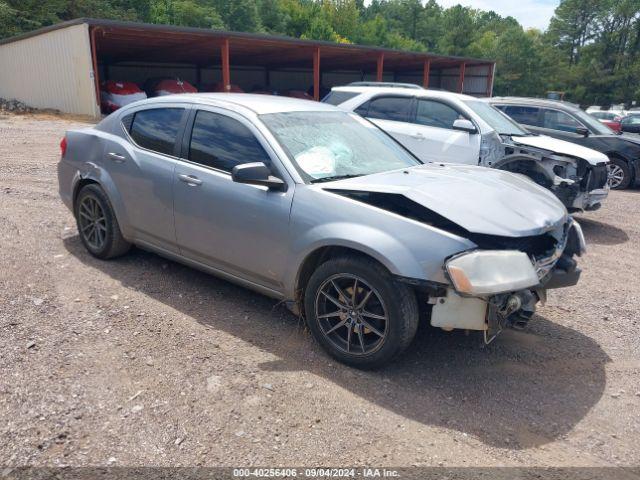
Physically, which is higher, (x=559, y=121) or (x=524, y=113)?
(x=524, y=113)

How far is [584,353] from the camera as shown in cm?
387

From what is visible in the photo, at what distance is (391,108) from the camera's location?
873 centimetres

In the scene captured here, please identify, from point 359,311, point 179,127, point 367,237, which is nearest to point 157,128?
point 179,127

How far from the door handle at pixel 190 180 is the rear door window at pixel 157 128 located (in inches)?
12.6

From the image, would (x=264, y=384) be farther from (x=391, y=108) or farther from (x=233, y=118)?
(x=391, y=108)

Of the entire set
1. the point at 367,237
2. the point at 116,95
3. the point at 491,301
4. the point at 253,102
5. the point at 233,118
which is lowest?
the point at 116,95

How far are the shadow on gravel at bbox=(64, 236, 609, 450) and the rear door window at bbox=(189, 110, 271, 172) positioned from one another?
1198 mm

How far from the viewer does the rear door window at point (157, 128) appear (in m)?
4.50

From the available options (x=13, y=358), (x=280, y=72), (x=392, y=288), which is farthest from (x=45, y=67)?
(x=392, y=288)

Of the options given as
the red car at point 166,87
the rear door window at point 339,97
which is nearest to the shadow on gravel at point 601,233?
the rear door window at point 339,97

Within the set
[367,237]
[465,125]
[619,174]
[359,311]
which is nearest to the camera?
[367,237]

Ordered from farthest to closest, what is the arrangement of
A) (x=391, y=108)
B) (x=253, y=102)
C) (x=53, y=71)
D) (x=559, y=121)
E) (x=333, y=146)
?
(x=53, y=71) < (x=559, y=121) < (x=391, y=108) < (x=253, y=102) < (x=333, y=146)

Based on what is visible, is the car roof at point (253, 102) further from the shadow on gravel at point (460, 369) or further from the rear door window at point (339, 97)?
the rear door window at point (339, 97)

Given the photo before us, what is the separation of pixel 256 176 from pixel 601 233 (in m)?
5.94
